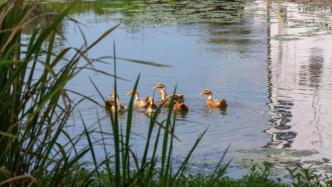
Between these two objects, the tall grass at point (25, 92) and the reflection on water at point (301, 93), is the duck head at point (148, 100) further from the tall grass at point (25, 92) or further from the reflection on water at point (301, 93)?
the tall grass at point (25, 92)

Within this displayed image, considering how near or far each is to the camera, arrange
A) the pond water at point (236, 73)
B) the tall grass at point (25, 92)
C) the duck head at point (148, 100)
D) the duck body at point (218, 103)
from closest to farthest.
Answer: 1. the tall grass at point (25, 92)
2. the pond water at point (236, 73)
3. the duck body at point (218, 103)
4. the duck head at point (148, 100)

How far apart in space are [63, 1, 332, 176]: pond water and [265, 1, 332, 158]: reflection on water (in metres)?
0.01

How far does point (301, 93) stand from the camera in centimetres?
1273

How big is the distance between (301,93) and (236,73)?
205 centimetres

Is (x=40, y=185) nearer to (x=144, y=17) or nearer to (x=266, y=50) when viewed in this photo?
(x=266, y=50)

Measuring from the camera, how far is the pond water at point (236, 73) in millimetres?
9844

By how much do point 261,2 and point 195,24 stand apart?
8.05 metres

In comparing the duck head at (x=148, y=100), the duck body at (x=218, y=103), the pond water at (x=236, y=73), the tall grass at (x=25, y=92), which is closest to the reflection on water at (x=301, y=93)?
the pond water at (x=236, y=73)

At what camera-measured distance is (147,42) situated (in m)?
19.1

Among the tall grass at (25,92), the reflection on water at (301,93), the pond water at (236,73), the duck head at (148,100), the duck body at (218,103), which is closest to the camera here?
the tall grass at (25,92)

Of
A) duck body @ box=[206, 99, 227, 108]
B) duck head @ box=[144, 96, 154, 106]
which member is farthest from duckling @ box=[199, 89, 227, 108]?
duck head @ box=[144, 96, 154, 106]

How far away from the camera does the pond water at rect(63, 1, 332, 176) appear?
984 cm

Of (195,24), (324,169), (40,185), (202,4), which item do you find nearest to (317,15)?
(195,24)

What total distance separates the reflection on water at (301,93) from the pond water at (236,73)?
1cm
